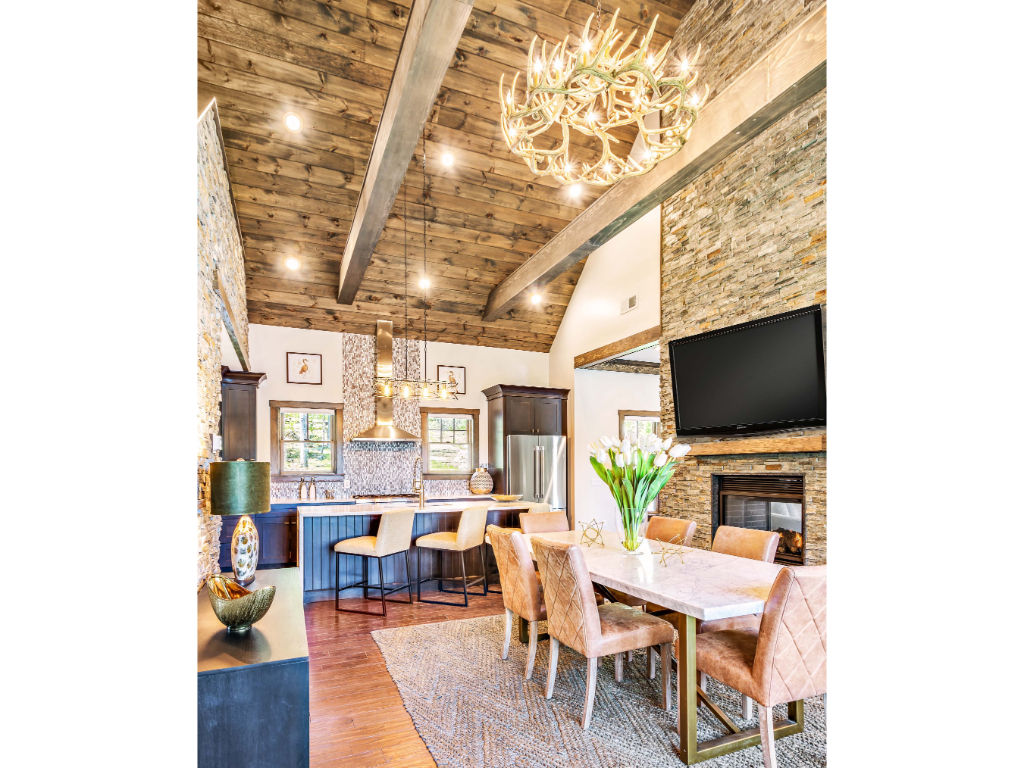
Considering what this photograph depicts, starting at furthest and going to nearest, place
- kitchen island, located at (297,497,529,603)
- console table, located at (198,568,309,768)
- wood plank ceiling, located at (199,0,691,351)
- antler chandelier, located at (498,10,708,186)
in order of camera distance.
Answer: kitchen island, located at (297,497,529,603) < wood plank ceiling, located at (199,0,691,351) < antler chandelier, located at (498,10,708,186) < console table, located at (198,568,309,768)

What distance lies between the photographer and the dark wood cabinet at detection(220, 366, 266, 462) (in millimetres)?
6059

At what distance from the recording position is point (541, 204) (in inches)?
247

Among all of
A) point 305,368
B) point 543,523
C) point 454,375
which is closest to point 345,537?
point 543,523

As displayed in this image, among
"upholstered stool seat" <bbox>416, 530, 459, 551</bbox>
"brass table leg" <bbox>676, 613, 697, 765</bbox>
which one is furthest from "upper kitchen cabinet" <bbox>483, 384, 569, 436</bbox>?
"brass table leg" <bbox>676, 613, 697, 765</bbox>

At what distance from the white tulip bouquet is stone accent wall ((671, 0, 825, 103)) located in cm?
259

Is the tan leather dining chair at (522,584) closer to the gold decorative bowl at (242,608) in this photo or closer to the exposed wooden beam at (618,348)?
the gold decorative bowl at (242,608)

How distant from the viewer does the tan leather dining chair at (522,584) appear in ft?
10.0

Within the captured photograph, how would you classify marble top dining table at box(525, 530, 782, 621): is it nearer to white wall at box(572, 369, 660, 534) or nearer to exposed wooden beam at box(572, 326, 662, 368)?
exposed wooden beam at box(572, 326, 662, 368)

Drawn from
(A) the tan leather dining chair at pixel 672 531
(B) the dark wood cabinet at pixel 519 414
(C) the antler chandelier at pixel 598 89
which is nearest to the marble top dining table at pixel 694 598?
(A) the tan leather dining chair at pixel 672 531

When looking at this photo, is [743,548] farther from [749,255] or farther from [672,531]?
[749,255]

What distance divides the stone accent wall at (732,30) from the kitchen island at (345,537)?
4.29 metres

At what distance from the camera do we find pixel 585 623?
2.49 metres
